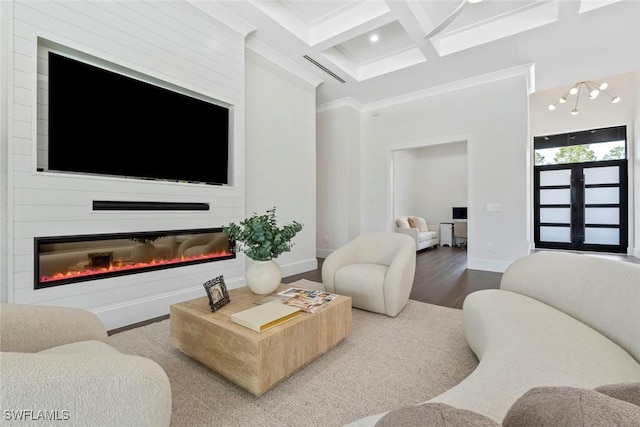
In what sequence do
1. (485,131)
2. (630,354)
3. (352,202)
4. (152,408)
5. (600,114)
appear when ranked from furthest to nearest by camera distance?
(600,114), (352,202), (485,131), (630,354), (152,408)

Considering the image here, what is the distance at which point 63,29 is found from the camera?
7.07 feet

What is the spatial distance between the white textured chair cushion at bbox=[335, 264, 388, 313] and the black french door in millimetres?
6921

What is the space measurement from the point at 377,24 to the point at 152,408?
13.1 ft

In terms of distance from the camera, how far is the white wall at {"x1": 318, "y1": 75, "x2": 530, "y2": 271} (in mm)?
4328

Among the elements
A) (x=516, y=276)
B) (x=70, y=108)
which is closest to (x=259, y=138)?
(x=70, y=108)

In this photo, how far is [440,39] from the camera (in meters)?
3.99

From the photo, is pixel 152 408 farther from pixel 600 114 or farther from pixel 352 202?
pixel 600 114

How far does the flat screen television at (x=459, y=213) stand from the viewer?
305 inches

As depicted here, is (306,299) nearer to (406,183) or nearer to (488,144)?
(488,144)

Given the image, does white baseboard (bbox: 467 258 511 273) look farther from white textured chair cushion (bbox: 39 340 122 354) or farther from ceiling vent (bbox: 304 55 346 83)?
white textured chair cushion (bbox: 39 340 122 354)

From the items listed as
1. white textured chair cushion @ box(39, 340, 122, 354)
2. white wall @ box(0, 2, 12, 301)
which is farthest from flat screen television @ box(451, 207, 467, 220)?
white wall @ box(0, 2, 12, 301)

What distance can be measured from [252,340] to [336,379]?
598 mm

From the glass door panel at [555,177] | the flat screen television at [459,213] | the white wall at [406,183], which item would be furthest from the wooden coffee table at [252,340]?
the glass door panel at [555,177]

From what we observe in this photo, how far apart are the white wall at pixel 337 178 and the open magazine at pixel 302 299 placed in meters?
3.54
